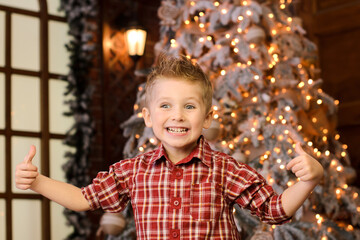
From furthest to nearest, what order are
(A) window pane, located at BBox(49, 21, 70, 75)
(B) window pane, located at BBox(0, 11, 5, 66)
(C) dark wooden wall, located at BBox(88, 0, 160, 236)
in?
(C) dark wooden wall, located at BBox(88, 0, 160, 236), (A) window pane, located at BBox(49, 21, 70, 75), (B) window pane, located at BBox(0, 11, 5, 66)

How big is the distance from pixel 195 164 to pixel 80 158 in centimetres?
301

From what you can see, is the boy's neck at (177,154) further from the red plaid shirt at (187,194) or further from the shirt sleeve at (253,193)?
the shirt sleeve at (253,193)

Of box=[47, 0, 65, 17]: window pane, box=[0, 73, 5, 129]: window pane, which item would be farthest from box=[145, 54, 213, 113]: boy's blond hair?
box=[47, 0, 65, 17]: window pane

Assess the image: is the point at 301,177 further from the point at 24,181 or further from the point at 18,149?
the point at 18,149

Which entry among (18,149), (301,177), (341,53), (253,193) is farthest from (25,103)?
(301,177)

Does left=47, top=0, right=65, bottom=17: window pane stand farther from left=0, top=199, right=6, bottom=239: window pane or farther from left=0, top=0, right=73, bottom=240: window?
left=0, top=199, right=6, bottom=239: window pane

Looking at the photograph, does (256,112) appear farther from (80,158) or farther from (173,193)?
(173,193)

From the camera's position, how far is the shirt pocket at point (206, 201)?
162 centimetres

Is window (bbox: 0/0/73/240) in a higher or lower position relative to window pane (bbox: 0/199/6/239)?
higher

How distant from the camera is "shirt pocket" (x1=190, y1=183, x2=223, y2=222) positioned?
1.62 meters

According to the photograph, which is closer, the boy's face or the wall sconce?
the boy's face

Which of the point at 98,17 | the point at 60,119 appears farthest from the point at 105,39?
the point at 60,119

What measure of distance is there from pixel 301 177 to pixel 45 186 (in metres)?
0.71

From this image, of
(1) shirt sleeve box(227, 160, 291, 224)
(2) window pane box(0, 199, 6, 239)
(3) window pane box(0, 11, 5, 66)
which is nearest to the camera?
(1) shirt sleeve box(227, 160, 291, 224)
